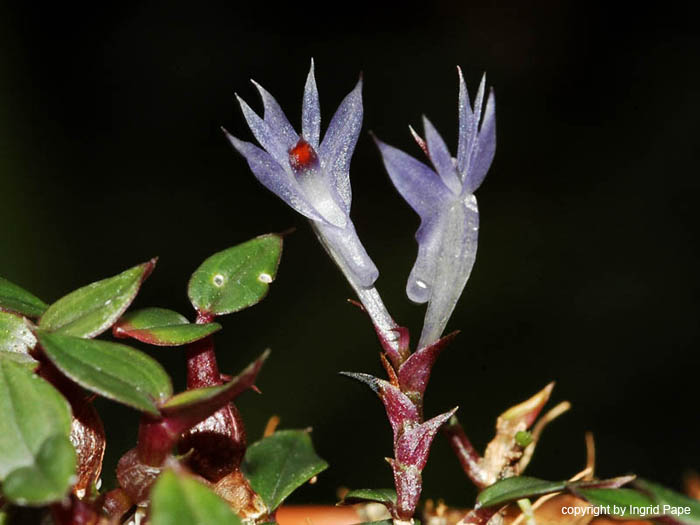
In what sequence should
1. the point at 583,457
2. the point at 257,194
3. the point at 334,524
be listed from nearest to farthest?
the point at 334,524 → the point at 583,457 → the point at 257,194

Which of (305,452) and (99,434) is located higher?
(99,434)

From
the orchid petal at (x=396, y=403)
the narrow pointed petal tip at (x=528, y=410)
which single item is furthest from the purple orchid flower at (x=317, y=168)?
the narrow pointed petal tip at (x=528, y=410)

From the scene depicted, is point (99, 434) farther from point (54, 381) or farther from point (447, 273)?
point (447, 273)

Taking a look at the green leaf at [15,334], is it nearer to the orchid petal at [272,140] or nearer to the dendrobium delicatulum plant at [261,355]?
the dendrobium delicatulum plant at [261,355]

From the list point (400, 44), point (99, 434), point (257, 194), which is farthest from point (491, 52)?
point (99, 434)

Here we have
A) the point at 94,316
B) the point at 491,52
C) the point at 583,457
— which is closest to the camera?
the point at 94,316

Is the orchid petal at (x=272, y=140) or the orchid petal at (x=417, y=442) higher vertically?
the orchid petal at (x=272, y=140)

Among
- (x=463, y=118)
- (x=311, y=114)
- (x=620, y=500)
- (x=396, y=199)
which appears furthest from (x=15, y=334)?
(x=396, y=199)

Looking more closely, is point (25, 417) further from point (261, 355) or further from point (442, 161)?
point (442, 161)
